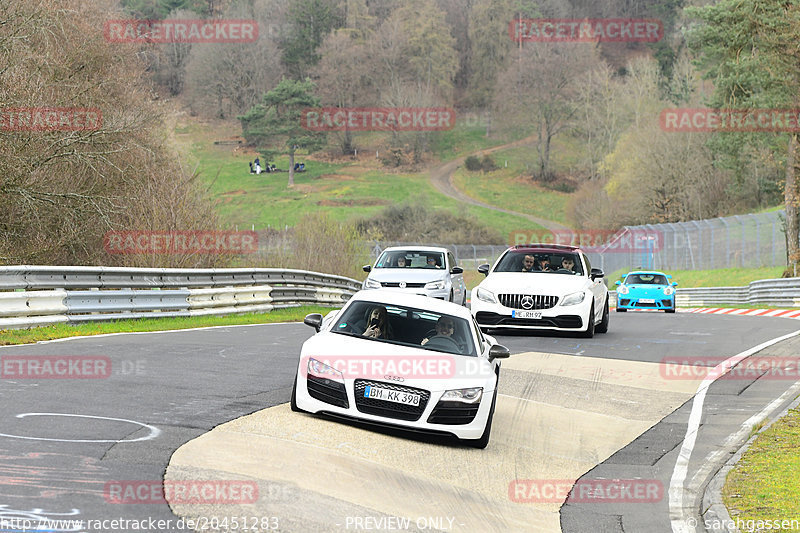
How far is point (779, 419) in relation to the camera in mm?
10758

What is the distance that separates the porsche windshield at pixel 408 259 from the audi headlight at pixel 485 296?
5820mm

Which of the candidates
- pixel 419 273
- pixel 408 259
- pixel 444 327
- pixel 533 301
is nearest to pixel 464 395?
pixel 444 327

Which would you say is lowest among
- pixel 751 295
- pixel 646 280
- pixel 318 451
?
pixel 751 295

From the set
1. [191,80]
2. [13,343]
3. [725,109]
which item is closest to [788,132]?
[725,109]

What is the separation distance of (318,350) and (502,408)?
125 inches

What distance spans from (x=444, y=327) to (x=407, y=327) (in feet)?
1.70

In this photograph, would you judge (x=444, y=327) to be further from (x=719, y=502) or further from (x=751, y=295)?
(x=751, y=295)

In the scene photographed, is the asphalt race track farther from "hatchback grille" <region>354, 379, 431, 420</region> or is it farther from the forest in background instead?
the forest in background

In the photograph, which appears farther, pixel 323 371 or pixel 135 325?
pixel 135 325

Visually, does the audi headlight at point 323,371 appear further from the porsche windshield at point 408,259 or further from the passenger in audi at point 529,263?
the porsche windshield at point 408,259

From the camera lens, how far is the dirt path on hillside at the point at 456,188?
10532 cm

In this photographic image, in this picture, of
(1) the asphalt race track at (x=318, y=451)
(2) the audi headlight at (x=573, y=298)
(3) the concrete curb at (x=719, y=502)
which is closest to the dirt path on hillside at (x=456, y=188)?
(2) the audi headlight at (x=573, y=298)

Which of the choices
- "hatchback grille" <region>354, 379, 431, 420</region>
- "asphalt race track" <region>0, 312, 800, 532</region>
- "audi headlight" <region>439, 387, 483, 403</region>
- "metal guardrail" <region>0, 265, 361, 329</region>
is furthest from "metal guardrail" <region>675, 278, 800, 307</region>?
"hatchback grille" <region>354, 379, 431, 420</region>

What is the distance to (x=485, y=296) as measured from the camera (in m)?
18.3
